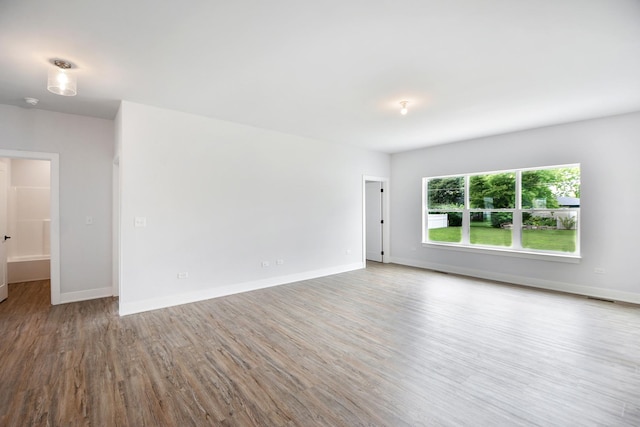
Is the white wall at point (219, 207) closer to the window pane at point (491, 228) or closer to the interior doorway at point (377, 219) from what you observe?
the interior doorway at point (377, 219)

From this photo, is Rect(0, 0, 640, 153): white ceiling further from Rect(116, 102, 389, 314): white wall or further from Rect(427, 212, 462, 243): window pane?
Rect(427, 212, 462, 243): window pane

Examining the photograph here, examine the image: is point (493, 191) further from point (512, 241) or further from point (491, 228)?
point (512, 241)

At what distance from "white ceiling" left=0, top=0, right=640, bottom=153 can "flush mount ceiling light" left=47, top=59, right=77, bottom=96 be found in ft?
0.31

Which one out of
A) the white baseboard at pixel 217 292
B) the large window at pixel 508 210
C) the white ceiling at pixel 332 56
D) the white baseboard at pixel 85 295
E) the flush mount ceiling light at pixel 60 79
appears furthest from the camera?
the large window at pixel 508 210

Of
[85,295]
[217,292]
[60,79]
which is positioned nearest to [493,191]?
[217,292]

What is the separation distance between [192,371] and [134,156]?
2.85 meters

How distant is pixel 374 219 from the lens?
7.66 meters

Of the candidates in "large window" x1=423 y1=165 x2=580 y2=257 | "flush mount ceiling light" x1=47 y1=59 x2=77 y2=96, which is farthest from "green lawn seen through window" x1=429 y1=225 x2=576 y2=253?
"flush mount ceiling light" x1=47 y1=59 x2=77 y2=96

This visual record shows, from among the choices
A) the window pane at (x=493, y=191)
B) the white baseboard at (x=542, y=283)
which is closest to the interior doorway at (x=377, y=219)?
the white baseboard at (x=542, y=283)

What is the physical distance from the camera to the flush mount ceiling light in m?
2.77

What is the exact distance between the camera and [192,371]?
8.07 ft

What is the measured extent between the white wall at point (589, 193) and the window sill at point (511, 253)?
0.25 ft

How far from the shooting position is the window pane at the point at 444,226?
6.28m

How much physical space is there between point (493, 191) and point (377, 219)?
9.02 ft
